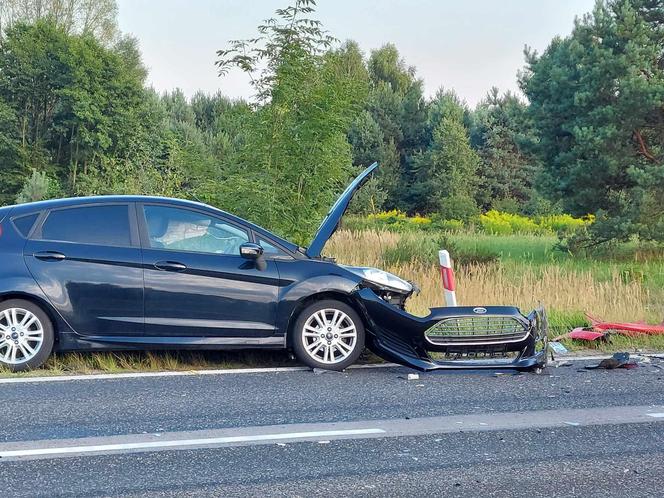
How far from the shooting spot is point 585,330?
966 cm

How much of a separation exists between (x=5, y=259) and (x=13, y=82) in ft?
152

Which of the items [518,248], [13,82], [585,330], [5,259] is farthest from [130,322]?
[13,82]

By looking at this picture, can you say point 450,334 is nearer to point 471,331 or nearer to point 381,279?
point 471,331

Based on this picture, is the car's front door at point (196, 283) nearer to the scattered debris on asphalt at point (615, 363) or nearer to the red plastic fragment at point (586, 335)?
the scattered debris on asphalt at point (615, 363)

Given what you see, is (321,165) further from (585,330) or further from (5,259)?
(5,259)

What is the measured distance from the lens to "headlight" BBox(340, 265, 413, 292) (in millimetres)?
8195

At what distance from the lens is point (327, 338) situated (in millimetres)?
7906

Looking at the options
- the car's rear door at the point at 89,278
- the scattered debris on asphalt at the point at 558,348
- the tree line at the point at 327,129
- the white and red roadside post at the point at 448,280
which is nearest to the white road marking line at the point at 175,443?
the car's rear door at the point at 89,278

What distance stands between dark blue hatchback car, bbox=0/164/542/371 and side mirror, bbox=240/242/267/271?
0.01m

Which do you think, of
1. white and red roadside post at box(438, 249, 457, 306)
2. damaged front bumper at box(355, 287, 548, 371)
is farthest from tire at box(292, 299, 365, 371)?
white and red roadside post at box(438, 249, 457, 306)

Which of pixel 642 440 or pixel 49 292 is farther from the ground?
pixel 49 292

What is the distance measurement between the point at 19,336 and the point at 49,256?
0.75m

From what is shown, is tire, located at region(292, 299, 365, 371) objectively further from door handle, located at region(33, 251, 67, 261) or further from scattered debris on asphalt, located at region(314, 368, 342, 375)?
door handle, located at region(33, 251, 67, 261)

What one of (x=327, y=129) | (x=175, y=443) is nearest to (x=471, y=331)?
(x=175, y=443)
